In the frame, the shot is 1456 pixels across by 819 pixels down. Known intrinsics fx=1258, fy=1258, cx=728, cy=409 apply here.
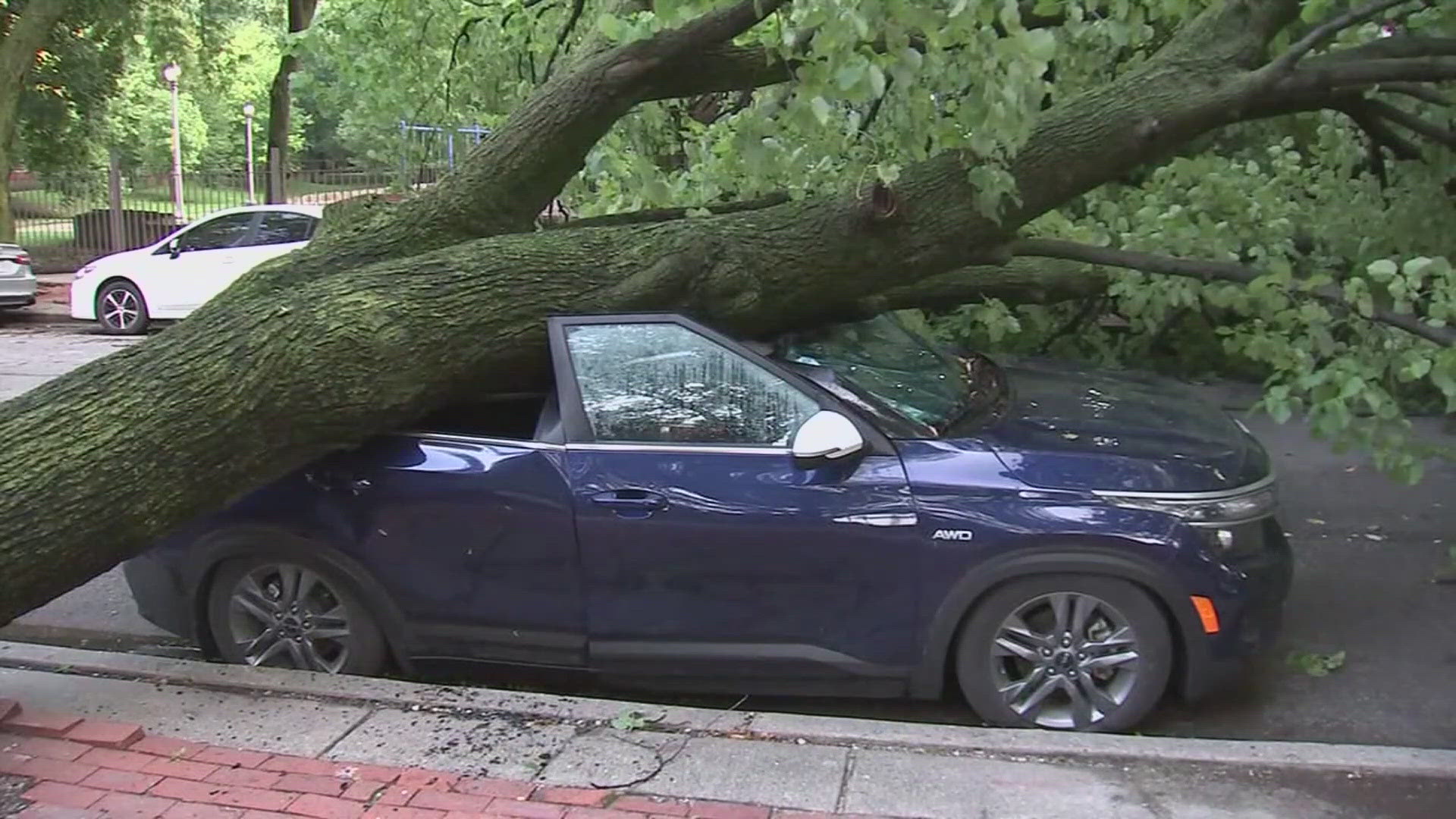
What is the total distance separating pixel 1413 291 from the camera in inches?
163

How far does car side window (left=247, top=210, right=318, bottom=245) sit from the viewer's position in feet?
52.1

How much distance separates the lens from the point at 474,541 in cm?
435

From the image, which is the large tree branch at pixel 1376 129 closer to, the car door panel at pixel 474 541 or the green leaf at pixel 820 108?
the green leaf at pixel 820 108

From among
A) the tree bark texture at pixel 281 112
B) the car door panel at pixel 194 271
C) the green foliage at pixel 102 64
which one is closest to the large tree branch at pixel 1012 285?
the car door panel at pixel 194 271

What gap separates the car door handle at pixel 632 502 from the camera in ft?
13.7

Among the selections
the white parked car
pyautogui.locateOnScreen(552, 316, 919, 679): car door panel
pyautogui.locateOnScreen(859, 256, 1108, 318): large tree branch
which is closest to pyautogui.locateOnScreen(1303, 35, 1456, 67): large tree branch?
pyautogui.locateOnScreen(859, 256, 1108, 318): large tree branch

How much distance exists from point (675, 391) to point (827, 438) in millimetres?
622

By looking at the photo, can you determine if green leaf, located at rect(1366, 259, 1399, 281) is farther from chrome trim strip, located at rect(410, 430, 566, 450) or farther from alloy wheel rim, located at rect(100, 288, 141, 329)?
alloy wheel rim, located at rect(100, 288, 141, 329)

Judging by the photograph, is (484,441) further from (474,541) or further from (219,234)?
(219,234)

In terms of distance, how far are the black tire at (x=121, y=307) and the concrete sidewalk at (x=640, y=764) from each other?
41.7ft

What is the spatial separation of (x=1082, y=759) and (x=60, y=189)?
25.1 metres

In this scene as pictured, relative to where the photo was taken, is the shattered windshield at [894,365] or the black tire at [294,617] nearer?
the shattered windshield at [894,365]

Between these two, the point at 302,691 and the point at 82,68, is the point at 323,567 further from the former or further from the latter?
the point at 82,68

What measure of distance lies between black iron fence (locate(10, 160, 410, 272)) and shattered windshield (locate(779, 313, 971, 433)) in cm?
1842
